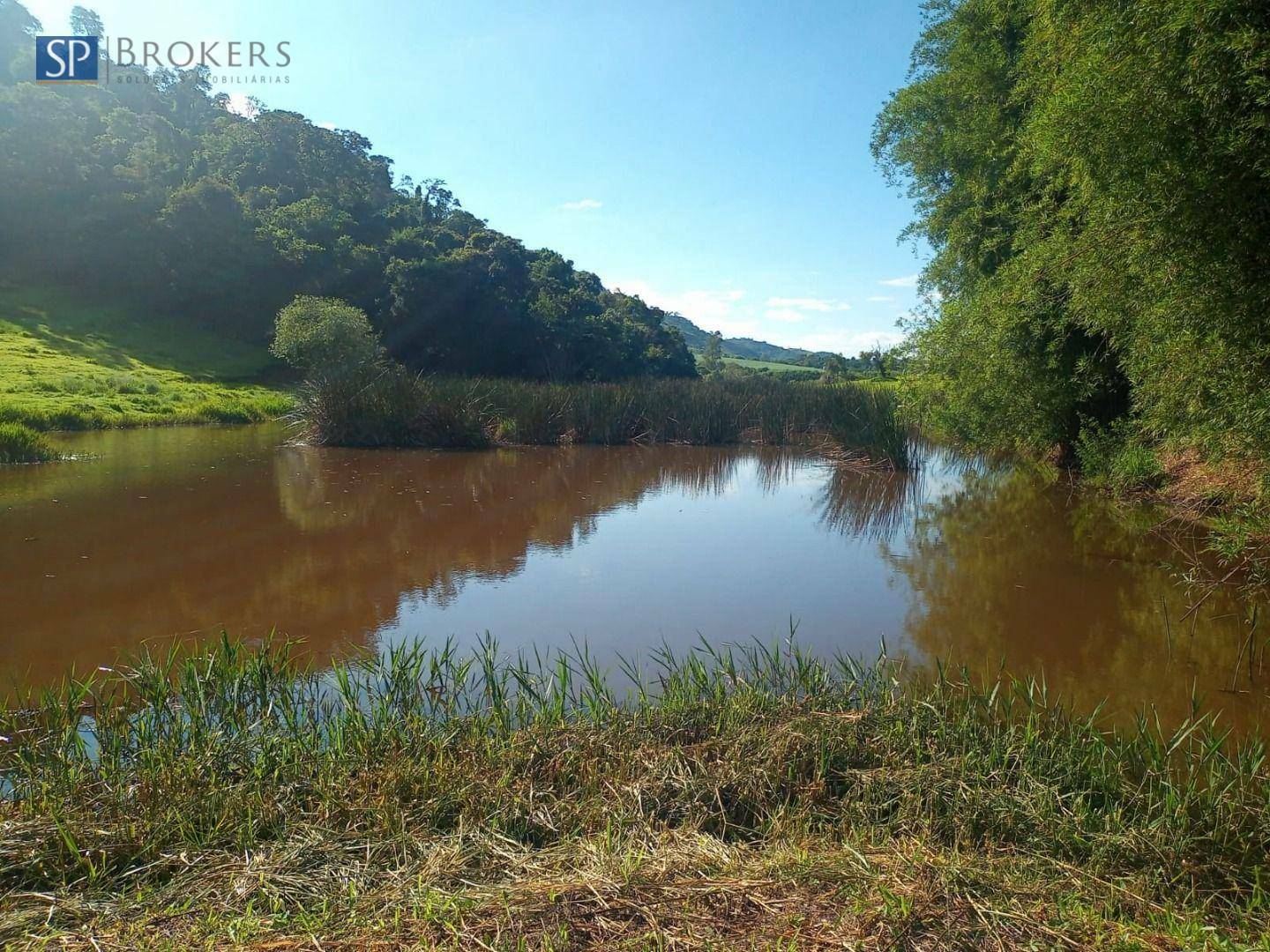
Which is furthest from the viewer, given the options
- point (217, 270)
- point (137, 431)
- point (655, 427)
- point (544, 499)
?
point (217, 270)

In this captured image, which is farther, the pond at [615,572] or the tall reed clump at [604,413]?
the tall reed clump at [604,413]

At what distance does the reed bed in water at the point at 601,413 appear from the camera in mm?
14703

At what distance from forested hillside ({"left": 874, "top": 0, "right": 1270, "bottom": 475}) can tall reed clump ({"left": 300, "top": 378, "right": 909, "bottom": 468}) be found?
2000 millimetres

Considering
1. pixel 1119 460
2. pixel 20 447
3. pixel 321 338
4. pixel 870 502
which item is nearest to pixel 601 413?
pixel 321 338

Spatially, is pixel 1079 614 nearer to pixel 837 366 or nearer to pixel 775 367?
pixel 837 366

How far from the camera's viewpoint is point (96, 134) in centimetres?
3116

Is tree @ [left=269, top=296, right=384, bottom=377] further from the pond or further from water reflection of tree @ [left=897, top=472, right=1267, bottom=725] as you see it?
water reflection of tree @ [left=897, top=472, right=1267, bottom=725]

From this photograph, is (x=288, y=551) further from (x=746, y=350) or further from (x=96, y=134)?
(x=746, y=350)

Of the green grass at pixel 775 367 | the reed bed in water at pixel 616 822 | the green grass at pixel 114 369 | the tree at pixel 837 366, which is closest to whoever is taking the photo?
the reed bed in water at pixel 616 822

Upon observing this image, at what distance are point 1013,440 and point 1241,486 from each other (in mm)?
5807

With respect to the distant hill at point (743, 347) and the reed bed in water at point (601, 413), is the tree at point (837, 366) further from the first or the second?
the distant hill at point (743, 347)

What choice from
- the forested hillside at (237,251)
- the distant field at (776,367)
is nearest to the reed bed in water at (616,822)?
the forested hillside at (237,251)

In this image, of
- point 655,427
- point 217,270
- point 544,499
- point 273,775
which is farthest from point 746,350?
point 273,775

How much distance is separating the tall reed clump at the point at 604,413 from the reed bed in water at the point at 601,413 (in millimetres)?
20
